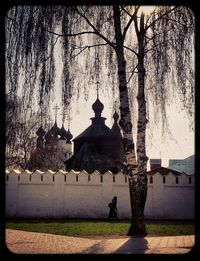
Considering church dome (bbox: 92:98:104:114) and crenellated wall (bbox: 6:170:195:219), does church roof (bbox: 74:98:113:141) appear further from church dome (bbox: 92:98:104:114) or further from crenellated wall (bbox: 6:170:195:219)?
crenellated wall (bbox: 6:170:195:219)

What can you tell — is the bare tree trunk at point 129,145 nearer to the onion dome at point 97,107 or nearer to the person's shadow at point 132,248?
the person's shadow at point 132,248

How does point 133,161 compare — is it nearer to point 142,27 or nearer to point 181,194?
point 142,27

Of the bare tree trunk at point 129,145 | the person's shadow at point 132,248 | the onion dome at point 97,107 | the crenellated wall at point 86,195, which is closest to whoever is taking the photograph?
the person's shadow at point 132,248

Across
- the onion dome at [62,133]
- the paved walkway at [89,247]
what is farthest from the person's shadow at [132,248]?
the onion dome at [62,133]

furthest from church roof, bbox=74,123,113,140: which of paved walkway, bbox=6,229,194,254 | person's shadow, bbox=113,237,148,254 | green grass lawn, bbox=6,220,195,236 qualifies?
person's shadow, bbox=113,237,148,254

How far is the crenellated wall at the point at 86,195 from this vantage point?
62.3 ft

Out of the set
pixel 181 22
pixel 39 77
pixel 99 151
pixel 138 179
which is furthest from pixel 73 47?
pixel 99 151

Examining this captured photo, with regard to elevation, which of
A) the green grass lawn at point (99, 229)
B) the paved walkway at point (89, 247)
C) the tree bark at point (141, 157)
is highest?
the tree bark at point (141, 157)

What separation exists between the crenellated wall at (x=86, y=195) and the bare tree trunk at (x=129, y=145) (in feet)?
27.2

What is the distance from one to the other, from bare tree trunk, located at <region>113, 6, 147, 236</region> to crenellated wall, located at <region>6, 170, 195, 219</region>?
8.28 meters

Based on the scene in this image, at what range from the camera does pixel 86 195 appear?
19.3m

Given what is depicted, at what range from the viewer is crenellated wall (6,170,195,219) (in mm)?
19000

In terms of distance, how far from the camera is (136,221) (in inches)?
420

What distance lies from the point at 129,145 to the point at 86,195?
9302 millimetres
